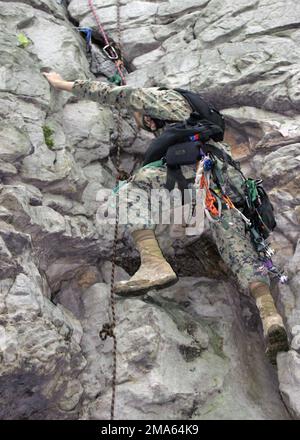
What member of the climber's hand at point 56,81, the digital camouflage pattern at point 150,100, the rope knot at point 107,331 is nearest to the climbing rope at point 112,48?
the climber's hand at point 56,81

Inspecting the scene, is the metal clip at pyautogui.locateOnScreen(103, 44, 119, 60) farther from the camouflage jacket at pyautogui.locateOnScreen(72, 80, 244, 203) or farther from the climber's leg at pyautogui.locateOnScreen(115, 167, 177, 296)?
the climber's leg at pyautogui.locateOnScreen(115, 167, 177, 296)

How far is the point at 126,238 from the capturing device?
26.1 ft

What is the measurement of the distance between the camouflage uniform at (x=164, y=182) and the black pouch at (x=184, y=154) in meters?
0.40

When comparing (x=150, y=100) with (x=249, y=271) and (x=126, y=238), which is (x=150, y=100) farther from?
(x=249, y=271)

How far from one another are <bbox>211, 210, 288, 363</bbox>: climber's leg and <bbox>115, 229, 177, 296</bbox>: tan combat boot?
41.8 inches

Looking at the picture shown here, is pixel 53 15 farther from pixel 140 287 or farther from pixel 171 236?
pixel 140 287

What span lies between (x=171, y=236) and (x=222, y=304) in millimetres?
1547

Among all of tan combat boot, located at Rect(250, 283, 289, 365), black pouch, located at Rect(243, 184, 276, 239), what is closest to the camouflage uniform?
black pouch, located at Rect(243, 184, 276, 239)

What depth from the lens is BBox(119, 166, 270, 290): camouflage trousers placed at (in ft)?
22.1

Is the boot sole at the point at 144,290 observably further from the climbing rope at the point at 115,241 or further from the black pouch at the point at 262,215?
the black pouch at the point at 262,215

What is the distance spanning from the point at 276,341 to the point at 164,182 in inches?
121

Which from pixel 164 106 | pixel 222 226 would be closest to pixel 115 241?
pixel 222 226

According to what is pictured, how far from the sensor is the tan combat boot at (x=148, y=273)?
6395 mm

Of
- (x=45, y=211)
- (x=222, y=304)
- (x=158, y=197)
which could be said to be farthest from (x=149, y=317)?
(x=45, y=211)
